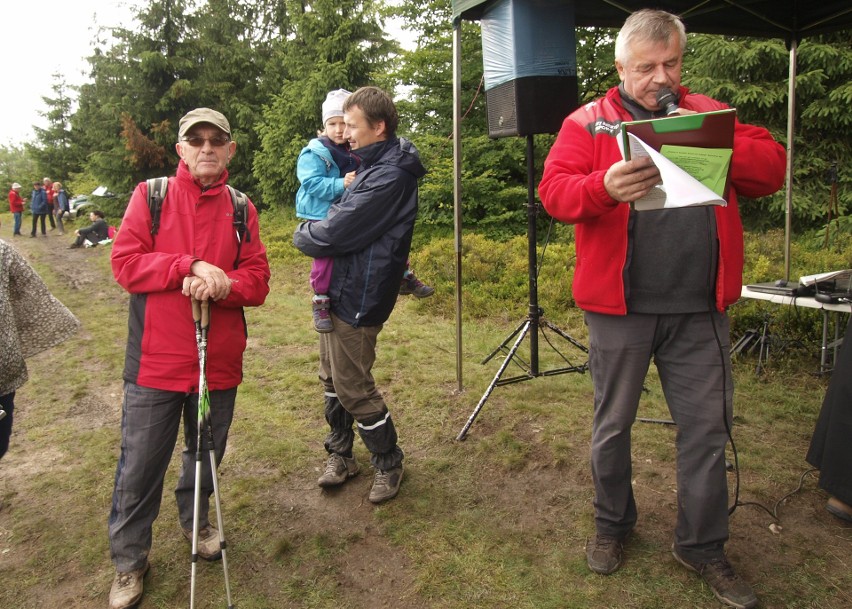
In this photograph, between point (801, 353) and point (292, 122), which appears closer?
point (801, 353)

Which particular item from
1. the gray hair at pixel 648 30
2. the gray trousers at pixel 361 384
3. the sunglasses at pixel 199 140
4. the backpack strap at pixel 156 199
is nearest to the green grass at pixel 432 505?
the gray trousers at pixel 361 384

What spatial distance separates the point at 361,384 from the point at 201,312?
37.6 inches

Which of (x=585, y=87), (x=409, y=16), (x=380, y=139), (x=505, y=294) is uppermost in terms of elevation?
(x=409, y=16)

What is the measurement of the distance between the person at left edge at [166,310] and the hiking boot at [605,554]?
1831 millimetres

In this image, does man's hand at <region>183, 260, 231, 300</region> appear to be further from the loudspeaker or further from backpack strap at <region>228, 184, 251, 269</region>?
the loudspeaker

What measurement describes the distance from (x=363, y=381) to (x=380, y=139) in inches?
49.1

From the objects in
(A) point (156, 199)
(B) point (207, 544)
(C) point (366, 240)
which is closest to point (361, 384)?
(C) point (366, 240)

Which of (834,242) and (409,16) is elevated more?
(409,16)

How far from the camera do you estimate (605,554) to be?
276cm

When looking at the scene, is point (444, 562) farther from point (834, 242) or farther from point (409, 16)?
point (409, 16)

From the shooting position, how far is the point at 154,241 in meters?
2.66

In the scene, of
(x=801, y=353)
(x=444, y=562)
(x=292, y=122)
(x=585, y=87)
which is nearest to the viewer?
(x=444, y=562)

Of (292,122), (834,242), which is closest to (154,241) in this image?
(834,242)

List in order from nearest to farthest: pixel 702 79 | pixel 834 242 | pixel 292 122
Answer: pixel 834 242, pixel 702 79, pixel 292 122
